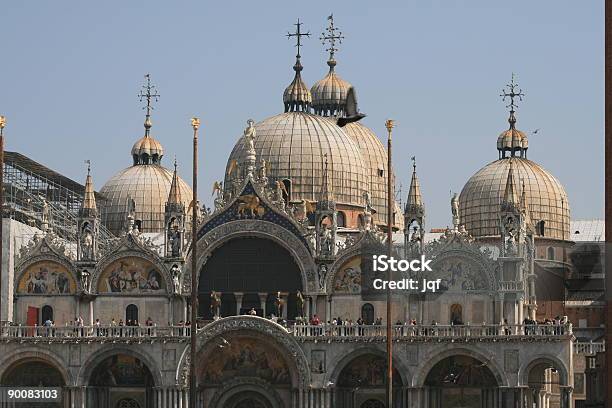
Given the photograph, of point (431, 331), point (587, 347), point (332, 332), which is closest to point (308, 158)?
point (332, 332)

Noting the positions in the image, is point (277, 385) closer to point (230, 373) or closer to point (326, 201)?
point (230, 373)

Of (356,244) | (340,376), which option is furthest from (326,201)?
(340,376)

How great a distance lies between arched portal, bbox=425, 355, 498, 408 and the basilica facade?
0.07m

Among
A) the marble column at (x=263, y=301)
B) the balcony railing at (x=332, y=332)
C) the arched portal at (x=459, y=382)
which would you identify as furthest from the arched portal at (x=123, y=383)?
the arched portal at (x=459, y=382)

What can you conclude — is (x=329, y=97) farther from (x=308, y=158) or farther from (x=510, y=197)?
(x=510, y=197)

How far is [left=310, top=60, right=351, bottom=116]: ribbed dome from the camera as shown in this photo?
13388cm

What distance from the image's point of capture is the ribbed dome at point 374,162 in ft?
413

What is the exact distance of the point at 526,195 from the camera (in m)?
129

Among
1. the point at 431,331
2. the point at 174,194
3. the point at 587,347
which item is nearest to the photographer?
the point at 431,331

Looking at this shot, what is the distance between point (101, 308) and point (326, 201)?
13.5m

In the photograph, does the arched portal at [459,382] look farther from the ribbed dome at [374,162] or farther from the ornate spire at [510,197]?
the ribbed dome at [374,162]

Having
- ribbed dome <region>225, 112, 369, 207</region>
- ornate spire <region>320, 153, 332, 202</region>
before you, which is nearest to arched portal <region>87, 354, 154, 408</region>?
ornate spire <region>320, 153, 332, 202</region>

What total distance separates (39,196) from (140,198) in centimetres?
1286

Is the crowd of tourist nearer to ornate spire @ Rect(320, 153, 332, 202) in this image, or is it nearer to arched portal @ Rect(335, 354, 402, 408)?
arched portal @ Rect(335, 354, 402, 408)
